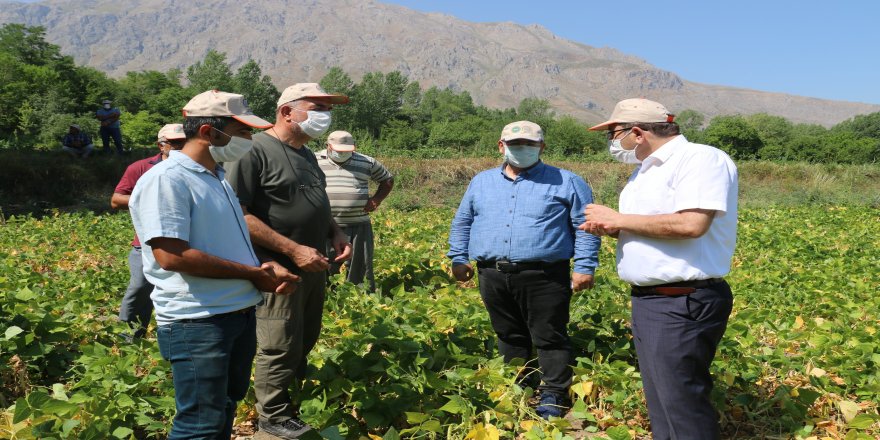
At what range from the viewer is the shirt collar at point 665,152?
253 cm

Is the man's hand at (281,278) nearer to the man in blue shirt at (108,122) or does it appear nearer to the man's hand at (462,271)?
the man's hand at (462,271)

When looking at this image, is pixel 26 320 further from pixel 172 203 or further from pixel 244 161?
pixel 172 203

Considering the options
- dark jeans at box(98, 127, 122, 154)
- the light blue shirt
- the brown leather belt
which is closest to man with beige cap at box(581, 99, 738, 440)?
the brown leather belt

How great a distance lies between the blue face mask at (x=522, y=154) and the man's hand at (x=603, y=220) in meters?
0.87

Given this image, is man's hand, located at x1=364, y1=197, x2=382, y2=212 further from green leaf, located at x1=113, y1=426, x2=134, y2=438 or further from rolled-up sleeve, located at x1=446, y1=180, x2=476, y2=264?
green leaf, located at x1=113, y1=426, x2=134, y2=438

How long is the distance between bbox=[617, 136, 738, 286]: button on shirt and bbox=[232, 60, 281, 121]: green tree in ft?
236

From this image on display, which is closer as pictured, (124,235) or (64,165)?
(124,235)

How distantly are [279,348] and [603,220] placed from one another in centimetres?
174

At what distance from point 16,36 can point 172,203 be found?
7990 cm

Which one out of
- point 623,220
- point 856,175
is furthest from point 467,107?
point 623,220

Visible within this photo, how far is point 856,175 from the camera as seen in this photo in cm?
2984

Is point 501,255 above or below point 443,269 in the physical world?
above

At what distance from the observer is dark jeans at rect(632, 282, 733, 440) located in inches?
97.2

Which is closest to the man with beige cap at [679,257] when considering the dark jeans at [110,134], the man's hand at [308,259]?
the man's hand at [308,259]
